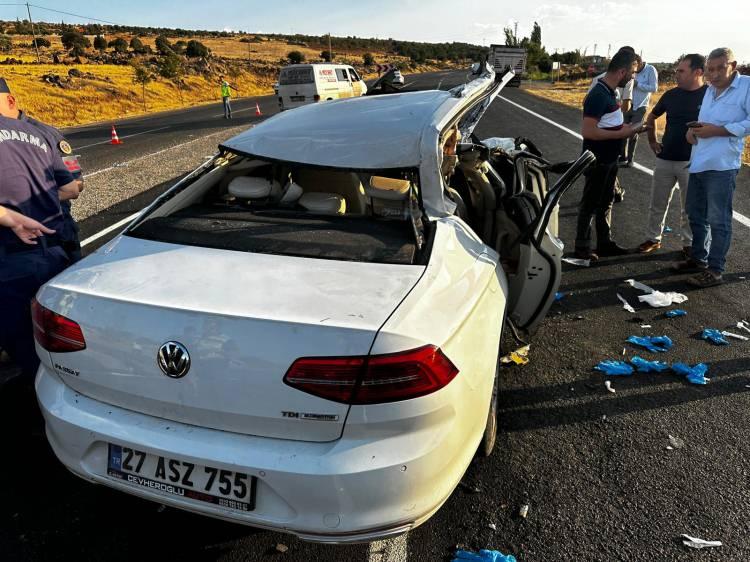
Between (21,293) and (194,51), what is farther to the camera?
(194,51)

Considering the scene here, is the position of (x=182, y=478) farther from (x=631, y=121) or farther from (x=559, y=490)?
(x=631, y=121)

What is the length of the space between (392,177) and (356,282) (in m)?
1.30

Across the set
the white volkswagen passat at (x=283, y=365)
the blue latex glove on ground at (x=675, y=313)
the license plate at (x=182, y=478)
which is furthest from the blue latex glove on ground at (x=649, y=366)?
the license plate at (x=182, y=478)

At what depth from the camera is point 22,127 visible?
9.27 ft

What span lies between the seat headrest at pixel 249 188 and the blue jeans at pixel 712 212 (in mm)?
3897

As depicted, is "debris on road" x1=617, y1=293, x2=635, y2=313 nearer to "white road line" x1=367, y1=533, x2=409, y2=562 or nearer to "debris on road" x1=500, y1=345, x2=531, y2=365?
"debris on road" x1=500, y1=345, x2=531, y2=365

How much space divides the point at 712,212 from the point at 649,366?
200cm

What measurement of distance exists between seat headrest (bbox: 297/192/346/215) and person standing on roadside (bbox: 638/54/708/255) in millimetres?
3935

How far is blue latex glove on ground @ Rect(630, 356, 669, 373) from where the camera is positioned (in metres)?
3.61

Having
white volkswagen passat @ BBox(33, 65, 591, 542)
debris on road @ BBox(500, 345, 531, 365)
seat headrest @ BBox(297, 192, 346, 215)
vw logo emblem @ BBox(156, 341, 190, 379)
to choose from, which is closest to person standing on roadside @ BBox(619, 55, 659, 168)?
debris on road @ BBox(500, 345, 531, 365)

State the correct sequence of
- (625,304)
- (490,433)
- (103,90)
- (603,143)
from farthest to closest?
(103,90)
(603,143)
(625,304)
(490,433)

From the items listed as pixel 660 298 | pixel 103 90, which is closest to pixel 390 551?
pixel 660 298

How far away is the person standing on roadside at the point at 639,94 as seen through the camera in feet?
30.9

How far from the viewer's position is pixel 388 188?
3.14 m
